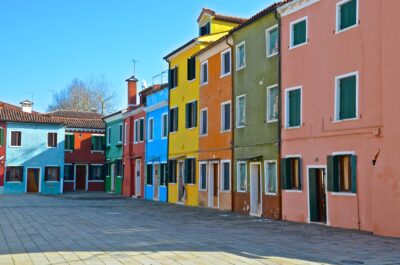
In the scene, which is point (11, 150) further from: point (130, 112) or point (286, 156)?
point (286, 156)

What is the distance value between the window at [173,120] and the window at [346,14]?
49.5 feet

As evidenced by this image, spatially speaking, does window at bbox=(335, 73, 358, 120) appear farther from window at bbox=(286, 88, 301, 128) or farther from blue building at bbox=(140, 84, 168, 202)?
blue building at bbox=(140, 84, 168, 202)

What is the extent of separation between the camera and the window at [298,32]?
18344 millimetres

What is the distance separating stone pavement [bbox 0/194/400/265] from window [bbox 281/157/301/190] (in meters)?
1.45

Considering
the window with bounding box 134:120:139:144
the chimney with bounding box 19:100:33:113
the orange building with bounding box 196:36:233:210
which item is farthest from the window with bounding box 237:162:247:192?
the chimney with bounding box 19:100:33:113

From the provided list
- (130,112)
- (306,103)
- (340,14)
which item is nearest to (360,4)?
(340,14)

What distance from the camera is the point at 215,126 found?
25.1 m

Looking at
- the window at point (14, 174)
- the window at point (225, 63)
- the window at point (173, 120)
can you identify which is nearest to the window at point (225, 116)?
the window at point (225, 63)

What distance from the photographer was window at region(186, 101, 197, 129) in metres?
27.6

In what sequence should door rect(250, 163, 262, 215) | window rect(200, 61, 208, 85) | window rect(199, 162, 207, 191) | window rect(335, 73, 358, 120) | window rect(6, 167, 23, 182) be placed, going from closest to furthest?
window rect(335, 73, 358, 120) < door rect(250, 163, 262, 215) < window rect(199, 162, 207, 191) < window rect(200, 61, 208, 85) < window rect(6, 167, 23, 182)

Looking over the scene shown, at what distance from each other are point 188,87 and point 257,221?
11878mm

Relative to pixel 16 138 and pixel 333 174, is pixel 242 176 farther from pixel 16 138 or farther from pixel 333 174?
pixel 16 138

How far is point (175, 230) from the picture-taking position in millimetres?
15109

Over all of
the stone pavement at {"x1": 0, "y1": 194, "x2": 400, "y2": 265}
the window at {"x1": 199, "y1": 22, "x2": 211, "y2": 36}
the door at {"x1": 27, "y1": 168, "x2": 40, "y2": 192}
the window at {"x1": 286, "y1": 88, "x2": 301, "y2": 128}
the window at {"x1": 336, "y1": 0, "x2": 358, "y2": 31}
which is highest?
the window at {"x1": 199, "y1": 22, "x2": 211, "y2": 36}
